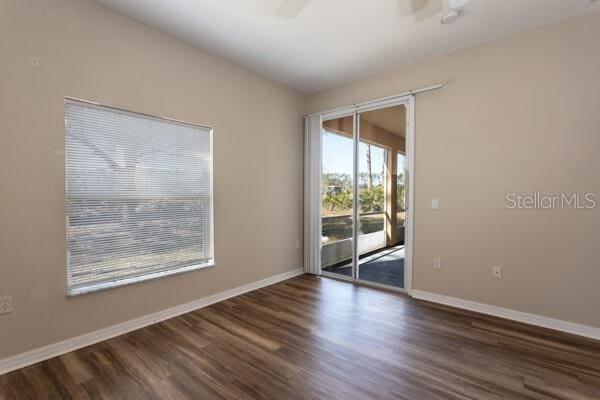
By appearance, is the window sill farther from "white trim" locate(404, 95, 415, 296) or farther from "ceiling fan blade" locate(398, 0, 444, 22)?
"ceiling fan blade" locate(398, 0, 444, 22)

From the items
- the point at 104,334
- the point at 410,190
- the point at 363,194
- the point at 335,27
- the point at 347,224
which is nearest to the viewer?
the point at 104,334

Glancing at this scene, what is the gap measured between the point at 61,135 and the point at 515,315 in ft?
14.5

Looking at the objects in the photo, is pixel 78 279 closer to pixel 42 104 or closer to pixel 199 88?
pixel 42 104

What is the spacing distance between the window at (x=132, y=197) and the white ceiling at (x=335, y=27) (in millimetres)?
935

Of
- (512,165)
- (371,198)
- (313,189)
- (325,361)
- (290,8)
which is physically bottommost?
(325,361)

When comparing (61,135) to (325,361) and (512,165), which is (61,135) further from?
(512,165)

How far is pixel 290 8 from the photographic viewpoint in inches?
98.0

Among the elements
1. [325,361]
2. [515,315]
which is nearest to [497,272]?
[515,315]

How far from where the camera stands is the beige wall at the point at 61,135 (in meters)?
2.06

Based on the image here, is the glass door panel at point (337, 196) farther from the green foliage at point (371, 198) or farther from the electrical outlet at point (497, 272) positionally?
the electrical outlet at point (497, 272)

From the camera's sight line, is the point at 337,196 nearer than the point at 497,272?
No

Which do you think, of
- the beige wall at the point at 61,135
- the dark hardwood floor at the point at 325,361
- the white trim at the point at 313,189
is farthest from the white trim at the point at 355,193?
the beige wall at the point at 61,135

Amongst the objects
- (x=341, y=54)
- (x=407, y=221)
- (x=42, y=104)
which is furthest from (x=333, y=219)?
(x=42, y=104)

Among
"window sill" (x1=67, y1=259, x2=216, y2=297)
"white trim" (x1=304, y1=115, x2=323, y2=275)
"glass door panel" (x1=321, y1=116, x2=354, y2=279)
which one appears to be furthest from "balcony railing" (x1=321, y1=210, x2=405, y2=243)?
"window sill" (x1=67, y1=259, x2=216, y2=297)
